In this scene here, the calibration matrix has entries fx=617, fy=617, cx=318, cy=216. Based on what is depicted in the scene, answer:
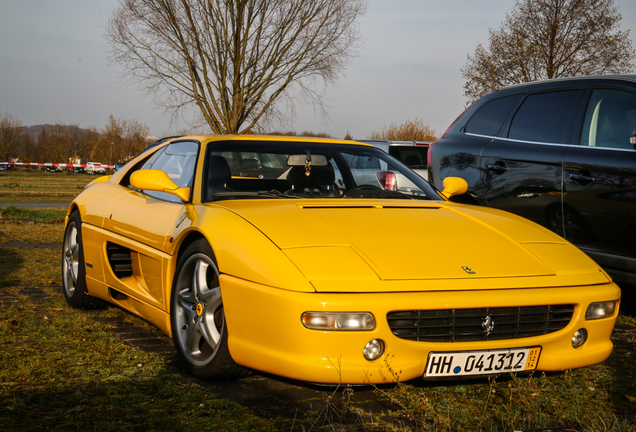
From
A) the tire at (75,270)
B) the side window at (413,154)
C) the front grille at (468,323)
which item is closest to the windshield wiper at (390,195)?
the front grille at (468,323)

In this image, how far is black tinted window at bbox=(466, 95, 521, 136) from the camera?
5.59 metres

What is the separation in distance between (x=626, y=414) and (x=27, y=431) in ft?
8.34

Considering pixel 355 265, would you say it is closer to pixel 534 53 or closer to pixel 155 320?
pixel 155 320

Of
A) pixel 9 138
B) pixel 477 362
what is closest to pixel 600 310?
pixel 477 362

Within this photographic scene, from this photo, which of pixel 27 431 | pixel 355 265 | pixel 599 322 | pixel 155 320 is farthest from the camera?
pixel 155 320

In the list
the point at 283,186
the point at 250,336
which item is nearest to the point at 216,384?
the point at 250,336

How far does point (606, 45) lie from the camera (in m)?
22.1

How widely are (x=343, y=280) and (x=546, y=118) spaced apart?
329 centimetres

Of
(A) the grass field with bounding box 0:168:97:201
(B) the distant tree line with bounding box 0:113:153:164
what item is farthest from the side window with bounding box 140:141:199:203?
(B) the distant tree line with bounding box 0:113:153:164

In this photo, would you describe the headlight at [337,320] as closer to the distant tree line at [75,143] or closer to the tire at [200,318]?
the tire at [200,318]

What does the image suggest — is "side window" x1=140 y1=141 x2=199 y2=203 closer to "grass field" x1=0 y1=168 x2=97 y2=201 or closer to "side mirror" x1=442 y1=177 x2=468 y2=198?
"side mirror" x1=442 y1=177 x2=468 y2=198

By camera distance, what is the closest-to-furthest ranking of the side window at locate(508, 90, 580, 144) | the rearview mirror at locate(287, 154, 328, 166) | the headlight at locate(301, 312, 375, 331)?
the headlight at locate(301, 312, 375, 331)
the rearview mirror at locate(287, 154, 328, 166)
the side window at locate(508, 90, 580, 144)

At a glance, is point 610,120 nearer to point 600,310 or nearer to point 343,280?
point 600,310

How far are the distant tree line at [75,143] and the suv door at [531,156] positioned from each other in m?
71.6
